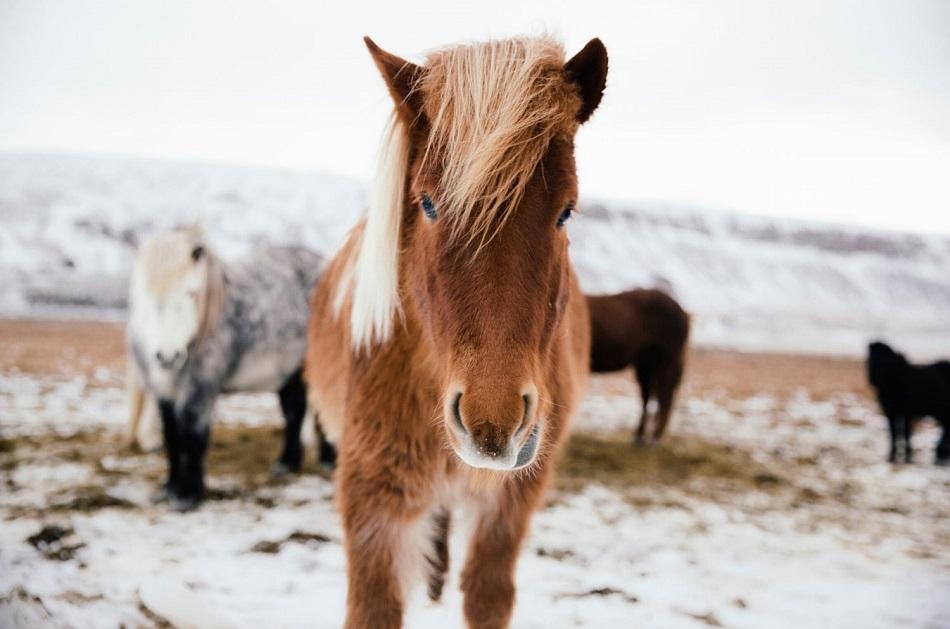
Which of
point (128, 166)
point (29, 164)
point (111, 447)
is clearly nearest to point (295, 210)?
point (128, 166)

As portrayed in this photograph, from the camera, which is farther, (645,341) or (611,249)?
(611,249)

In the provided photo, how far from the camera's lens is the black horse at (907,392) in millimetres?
5340

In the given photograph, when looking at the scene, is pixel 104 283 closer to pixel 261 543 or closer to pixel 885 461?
pixel 261 543

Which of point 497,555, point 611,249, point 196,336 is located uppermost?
point 611,249

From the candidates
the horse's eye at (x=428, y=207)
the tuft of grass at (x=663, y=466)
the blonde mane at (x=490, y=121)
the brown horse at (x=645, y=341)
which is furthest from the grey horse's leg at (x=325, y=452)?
the blonde mane at (x=490, y=121)

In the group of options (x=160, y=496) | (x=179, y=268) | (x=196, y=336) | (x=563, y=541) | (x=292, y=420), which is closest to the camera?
(x=563, y=541)

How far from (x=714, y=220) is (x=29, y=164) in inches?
1691

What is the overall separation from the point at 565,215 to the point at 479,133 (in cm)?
31

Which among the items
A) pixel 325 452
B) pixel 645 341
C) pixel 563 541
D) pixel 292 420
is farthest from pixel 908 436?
pixel 292 420

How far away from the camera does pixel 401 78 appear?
1344mm

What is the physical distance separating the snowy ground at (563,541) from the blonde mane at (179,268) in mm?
1305

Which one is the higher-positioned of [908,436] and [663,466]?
[908,436]

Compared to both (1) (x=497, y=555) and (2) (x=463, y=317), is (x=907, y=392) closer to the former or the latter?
(1) (x=497, y=555)

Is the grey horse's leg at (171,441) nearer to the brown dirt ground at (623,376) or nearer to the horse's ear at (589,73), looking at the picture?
the horse's ear at (589,73)
